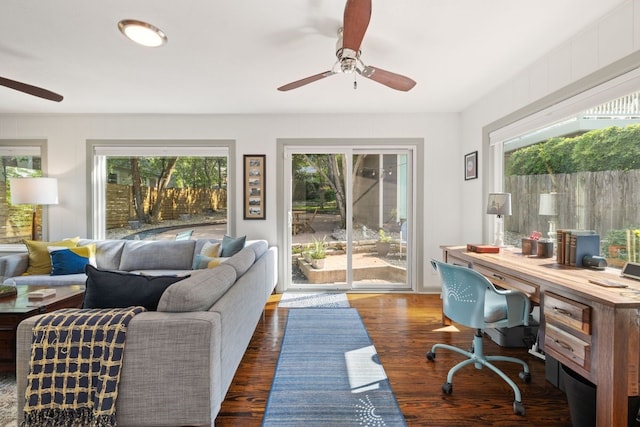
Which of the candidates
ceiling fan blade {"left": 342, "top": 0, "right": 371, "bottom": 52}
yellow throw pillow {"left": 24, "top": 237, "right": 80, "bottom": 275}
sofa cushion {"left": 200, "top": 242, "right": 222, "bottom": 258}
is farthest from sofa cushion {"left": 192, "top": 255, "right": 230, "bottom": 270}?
ceiling fan blade {"left": 342, "top": 0, "right": 371, "bottom": 52}

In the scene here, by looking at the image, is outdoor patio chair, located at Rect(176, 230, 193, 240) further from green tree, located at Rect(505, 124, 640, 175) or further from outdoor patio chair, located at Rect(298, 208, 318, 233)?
green tree, located at Rect(505, 124, 640, 175)

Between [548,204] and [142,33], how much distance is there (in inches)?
132

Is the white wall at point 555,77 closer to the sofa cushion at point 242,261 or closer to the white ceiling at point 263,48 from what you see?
the white ceiling at point 263,48

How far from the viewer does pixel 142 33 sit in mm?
2023

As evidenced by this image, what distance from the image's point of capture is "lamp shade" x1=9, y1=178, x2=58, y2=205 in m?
3.51

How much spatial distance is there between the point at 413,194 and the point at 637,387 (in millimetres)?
2916

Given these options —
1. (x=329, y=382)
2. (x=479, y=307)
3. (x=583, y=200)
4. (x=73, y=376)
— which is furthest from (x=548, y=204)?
(x=73, y=376)

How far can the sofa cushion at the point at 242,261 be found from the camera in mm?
2191

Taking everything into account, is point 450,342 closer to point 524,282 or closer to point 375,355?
point 375,355

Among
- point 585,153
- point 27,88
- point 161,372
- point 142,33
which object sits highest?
point 142,33

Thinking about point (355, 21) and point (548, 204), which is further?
point (548, 204)

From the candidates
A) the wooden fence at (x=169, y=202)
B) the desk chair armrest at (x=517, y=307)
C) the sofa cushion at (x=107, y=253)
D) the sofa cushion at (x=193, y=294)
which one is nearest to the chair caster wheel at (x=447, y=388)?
the desk chair armrest at (x=517, y=307)

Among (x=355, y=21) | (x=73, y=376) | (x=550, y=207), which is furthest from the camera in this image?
(x=550, y=207)

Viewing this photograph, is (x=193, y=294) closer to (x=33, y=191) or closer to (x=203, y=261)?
(x=203, y=261)
